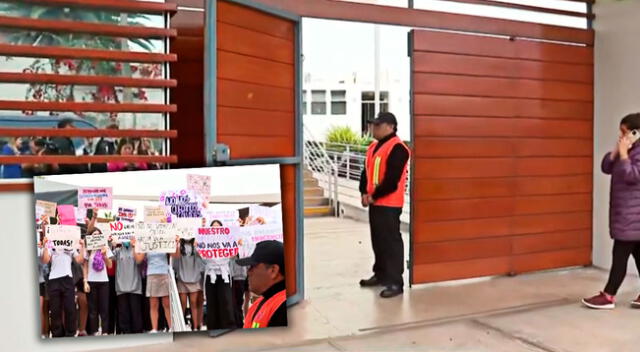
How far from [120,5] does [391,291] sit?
2.68 meters

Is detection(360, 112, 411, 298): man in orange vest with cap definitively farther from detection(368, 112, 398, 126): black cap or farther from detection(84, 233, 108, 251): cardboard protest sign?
detection(84, 233, 108, 251): cardboard protest sign

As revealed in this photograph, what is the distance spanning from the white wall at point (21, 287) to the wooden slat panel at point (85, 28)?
0.81 m

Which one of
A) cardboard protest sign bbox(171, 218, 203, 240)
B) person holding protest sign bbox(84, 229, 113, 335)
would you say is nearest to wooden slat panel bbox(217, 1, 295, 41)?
cardboard protest sign bbox(171, 218, 203, 240)

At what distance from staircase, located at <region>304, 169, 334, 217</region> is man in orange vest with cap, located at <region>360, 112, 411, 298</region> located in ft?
19.6

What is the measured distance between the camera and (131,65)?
3227 mm

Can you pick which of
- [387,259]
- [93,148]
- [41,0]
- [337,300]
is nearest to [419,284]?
[387,259]

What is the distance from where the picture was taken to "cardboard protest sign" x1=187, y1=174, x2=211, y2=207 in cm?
284

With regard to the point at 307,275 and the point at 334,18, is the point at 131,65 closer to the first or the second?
the point at 334,18

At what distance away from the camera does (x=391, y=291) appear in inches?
179

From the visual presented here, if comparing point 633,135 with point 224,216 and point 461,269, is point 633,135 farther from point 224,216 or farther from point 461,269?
point 224,216

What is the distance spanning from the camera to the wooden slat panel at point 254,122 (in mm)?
3527

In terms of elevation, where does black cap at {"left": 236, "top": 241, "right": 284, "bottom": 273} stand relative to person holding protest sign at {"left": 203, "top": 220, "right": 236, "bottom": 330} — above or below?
above

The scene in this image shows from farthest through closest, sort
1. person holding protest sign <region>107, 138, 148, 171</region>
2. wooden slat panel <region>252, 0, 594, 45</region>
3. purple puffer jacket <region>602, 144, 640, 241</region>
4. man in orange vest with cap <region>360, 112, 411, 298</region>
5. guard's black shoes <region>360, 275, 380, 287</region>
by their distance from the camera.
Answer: guard's black shoes <region>360, 275, 380, 287</region>
man in orange vest with cap <region>360, 112, 411, 298</region>
wooden slat panel <region>252, 0, 594, 45</region>
purple puffer jacket <region>602, 144, 640, 241</region>
person holding protest sign <region>107, 138, 148, 171</region>

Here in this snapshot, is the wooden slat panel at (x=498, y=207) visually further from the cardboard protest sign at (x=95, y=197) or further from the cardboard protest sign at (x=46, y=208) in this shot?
the cardboard protest sign at (x=46, y=208)
